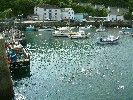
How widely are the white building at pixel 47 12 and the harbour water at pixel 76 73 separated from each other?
35329 millimetres

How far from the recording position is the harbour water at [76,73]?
33219 mm

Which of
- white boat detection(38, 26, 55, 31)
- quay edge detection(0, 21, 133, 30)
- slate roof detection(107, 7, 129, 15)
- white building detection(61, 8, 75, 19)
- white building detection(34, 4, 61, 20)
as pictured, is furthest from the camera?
slate roof detection(107, 7, 129, 15)

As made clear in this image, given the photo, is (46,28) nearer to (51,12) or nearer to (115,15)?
(51,12)

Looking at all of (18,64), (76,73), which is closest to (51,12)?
(18,64)

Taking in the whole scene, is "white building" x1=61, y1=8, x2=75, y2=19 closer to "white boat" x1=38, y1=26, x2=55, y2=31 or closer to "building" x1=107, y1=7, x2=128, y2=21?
"building" x1=107, y1=7, x2=128, y2=21

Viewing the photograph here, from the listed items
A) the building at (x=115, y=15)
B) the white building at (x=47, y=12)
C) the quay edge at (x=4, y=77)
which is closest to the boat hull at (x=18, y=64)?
the quay edge at (x=4, y=77)

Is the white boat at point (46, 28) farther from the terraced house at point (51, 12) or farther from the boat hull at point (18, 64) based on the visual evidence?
the boat hull at point (18, 64)

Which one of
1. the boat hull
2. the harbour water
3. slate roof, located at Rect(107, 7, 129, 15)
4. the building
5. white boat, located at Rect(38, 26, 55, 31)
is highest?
slate roof, located at Rect(107, 7, 129, 15)

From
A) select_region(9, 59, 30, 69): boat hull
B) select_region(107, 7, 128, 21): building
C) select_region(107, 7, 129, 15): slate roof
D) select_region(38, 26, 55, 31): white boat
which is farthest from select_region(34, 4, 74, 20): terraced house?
select_region(9, 59, 30, 69): boat hull

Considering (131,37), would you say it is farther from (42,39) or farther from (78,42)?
(42,39)

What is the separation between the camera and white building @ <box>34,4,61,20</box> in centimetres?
9925

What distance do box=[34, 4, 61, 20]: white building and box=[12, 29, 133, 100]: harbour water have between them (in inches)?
1391

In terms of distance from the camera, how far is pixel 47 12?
99812mm

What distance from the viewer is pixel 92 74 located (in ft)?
134
